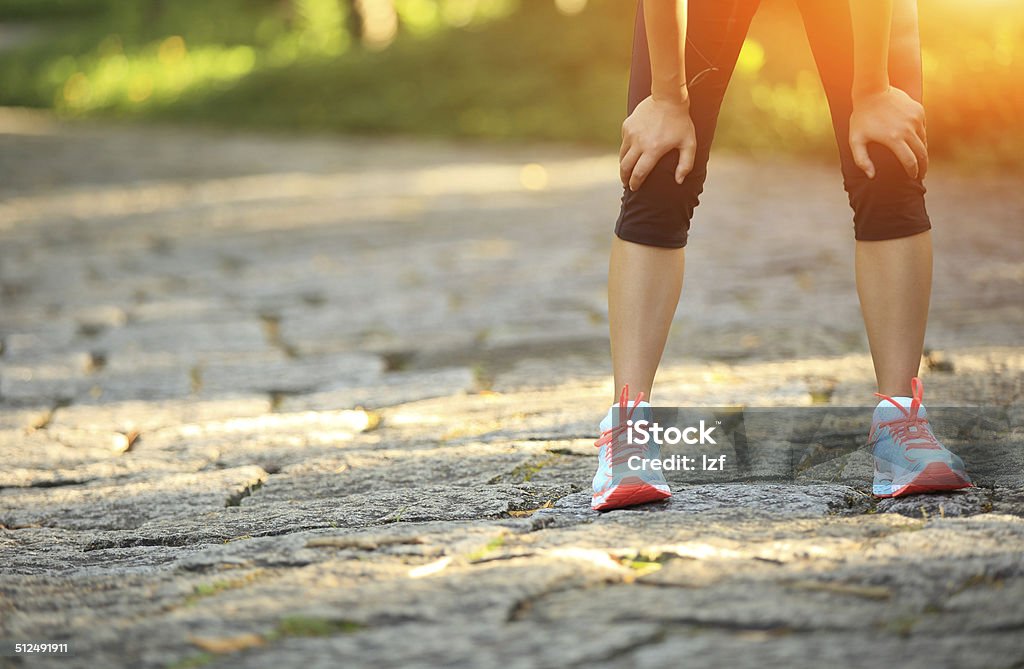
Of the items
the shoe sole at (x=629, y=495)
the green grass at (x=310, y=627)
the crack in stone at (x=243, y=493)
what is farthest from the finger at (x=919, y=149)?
the crack in stone at (x=243, y=493)

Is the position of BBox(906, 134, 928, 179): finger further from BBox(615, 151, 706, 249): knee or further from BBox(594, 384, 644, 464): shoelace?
BBox(594, 384, 644, 464): shoelace

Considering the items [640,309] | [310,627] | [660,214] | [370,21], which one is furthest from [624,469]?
[370,21]

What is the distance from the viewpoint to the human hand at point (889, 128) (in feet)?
6.68

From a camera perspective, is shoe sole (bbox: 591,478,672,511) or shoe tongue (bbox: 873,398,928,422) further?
shoe tongue (bbox: 873,398,928,422)

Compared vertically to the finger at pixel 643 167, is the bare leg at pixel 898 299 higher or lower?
lower

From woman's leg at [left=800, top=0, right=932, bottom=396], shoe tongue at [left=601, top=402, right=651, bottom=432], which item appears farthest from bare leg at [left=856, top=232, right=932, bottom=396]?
shoe tongue at [left=601, top=402, right=651, bottom=432]

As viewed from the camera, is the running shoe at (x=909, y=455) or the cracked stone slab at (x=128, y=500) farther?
the cracked stone slab at (x=128, y=500)

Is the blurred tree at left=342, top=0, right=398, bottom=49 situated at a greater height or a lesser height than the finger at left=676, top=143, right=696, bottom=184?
greater

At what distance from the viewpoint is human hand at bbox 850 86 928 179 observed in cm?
204

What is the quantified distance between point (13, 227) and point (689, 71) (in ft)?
18.9

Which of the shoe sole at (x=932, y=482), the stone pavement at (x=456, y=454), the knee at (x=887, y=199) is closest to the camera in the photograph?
the stone pavement at (x=456, y=454)

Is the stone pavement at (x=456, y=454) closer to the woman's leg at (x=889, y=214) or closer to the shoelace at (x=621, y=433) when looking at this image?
the shoelace at (x=621, y=433)

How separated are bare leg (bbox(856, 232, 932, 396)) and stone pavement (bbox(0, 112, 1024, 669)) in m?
0.22

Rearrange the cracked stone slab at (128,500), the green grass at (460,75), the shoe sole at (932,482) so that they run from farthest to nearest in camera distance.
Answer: the green grass at (460,75) < the cracked stone slab at (128,500) < the shoe sole at (932,482)
